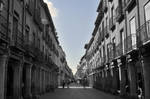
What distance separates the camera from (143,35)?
1350 centimetres

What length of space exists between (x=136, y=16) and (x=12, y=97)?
9720 mm

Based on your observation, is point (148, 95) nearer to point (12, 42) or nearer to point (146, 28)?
point (146, 28)

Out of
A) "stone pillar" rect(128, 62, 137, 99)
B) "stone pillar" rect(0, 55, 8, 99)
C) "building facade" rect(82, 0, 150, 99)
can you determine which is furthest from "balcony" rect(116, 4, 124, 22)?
"stone pillar" rect(0, 55, 8, 99)

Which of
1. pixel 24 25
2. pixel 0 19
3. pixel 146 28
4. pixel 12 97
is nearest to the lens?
pixel 0 19

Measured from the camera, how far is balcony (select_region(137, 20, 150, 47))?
41.3ft

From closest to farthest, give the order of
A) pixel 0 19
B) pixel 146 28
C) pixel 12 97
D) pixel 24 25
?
pixel 0 19 < pixel 146 28 < pixel 12 97 < pixel 24 25

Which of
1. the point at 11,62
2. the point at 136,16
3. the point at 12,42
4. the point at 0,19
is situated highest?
the point at 136,16

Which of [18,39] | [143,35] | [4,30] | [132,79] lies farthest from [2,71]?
[132,79]

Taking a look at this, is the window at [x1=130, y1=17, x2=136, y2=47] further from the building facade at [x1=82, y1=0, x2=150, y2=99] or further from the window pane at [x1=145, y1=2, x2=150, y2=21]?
the window pane at [x1=145, y1=2, x2=150, y2=21]

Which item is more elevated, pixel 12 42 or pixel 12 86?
pixel 12 42

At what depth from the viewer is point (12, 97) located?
14961mm

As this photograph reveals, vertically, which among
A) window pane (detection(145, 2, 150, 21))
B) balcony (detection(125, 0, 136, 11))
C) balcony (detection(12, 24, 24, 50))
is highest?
balcony (detection(125, 0, 136, 11))

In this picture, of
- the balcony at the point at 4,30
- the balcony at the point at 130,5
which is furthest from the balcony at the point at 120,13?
the balcony at the point at 4,30

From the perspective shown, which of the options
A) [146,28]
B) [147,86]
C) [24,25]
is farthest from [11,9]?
[147,86]
